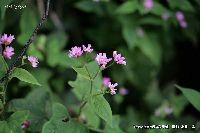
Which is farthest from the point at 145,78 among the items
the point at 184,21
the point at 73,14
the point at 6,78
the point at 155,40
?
the point at 6,78

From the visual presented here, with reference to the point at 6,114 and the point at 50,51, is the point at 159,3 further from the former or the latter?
the point at 6,114

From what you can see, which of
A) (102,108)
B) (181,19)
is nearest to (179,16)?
(181,19)

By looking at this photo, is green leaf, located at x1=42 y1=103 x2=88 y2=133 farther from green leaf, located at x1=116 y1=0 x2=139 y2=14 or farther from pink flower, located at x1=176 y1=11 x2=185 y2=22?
pink flower, located at x1=176 y1=11 x2=185 y2=22

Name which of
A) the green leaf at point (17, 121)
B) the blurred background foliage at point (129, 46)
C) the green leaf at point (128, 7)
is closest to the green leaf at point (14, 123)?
the green leaf at point (17, 121)

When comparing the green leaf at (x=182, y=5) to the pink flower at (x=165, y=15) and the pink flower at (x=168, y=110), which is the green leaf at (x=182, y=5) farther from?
the pink flower at (x=168, y=110)

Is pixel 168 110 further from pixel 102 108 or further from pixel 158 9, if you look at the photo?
pixel 102 108

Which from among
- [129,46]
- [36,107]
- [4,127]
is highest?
[129,46]

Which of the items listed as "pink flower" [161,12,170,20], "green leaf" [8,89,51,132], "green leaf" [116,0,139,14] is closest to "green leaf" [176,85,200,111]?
"green leaf" [8,89,51,132]
